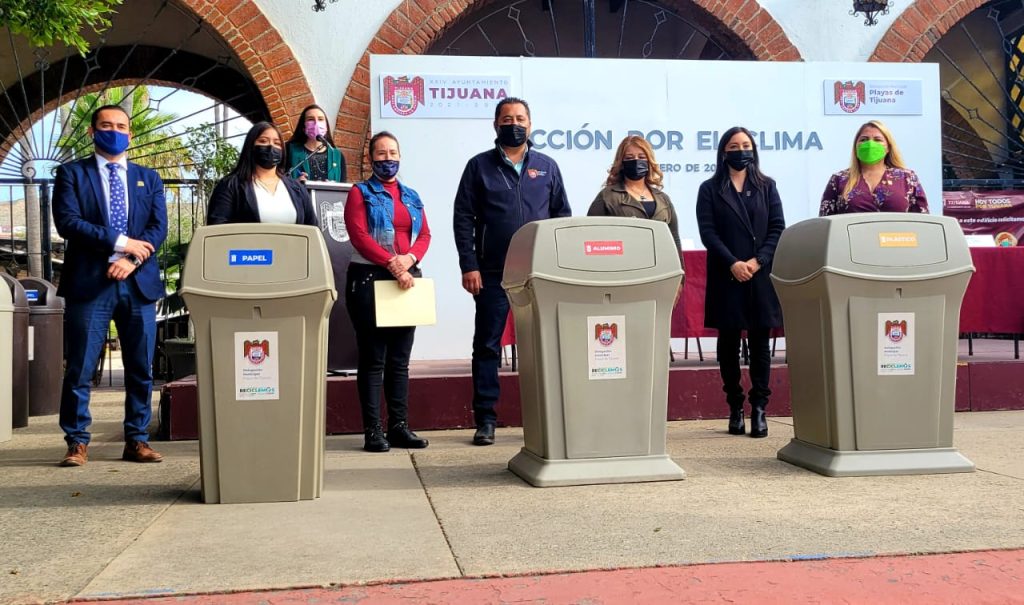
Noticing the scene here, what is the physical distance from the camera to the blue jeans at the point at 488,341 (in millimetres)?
5859

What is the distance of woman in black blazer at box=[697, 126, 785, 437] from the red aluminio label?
1.54 m

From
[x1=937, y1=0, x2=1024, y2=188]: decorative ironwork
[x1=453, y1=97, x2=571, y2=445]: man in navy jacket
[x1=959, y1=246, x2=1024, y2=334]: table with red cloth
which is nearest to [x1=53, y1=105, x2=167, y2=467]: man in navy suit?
[x1=453, y1=97, x2=571, y2=445]: man in navy jacket

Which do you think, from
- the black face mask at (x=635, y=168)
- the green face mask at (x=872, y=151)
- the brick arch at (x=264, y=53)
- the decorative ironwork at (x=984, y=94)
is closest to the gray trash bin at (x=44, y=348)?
the brick arch at (x=264, y=53)

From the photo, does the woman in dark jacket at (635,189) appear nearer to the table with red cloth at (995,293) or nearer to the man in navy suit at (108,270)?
the table with red cloth at (995,293)

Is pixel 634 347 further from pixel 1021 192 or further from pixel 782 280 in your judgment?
pixel 1021 192

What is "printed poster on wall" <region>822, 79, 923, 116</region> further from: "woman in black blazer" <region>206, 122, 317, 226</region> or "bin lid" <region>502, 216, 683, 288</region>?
"woman in black blazer" <region>206, 122, 317, 226</region>

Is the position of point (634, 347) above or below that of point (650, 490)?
above

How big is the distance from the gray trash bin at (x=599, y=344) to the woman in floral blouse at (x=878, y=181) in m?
1.77

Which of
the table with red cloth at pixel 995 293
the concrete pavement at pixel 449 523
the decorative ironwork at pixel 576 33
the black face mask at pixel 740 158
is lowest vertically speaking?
the concrete pavement at pixel 449 523

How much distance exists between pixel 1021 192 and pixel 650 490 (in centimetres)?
1045

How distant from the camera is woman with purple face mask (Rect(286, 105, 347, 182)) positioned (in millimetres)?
6602

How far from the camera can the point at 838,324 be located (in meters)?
4.76

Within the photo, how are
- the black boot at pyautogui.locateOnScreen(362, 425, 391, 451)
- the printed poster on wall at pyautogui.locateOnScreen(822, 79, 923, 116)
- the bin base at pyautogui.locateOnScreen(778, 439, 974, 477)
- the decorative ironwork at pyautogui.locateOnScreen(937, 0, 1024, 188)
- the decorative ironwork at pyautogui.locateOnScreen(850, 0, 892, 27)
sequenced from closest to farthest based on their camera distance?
the bin base at pyautogui.locateOnScreen(778, 439, 974, 477)
the black boot at pyautogui.locateOnScreen(362, 425, 391, 451)
the printed poster on wall at pyautogui.locateOnScreen(822, 79, 923, 116)
the decorative ironwork at pyautogui.locateOnScreen(850, 0, 892, 27)
the decorative ironwork at pyautogui.locateOnScreen(937, 0, 1024, 188)

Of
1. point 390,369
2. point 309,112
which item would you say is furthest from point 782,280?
point 309,112
